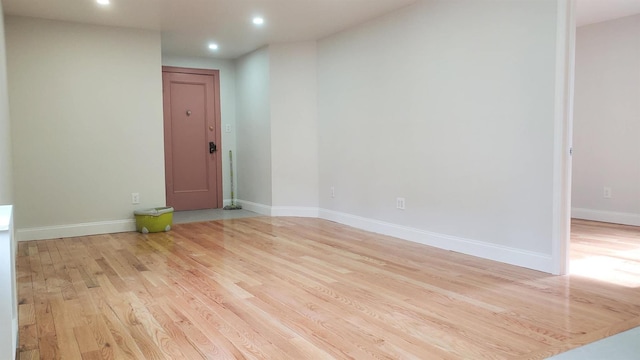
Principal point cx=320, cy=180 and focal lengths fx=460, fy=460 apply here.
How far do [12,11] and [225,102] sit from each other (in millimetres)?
2919

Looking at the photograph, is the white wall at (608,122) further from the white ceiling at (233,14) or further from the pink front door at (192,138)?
the pink front door at (192,138)

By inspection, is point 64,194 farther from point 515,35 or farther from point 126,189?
point 515,35

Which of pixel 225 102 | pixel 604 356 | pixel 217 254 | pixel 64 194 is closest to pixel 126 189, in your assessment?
pixel 64 194

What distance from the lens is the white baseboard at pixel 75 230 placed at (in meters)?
4.52

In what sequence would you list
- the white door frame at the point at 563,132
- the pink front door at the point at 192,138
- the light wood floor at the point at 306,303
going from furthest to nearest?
the pink front door at the point at 192,138 < the white door frame at the point at 563,132 < the light wood floor at the point at 306,303

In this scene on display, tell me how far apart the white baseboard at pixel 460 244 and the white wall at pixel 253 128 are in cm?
138

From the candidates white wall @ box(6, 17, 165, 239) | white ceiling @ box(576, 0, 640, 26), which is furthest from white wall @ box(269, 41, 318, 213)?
white ceiling @ box(576, 0, 640, 26)

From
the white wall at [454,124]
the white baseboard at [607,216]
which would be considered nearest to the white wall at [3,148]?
the white wall at [454,124]

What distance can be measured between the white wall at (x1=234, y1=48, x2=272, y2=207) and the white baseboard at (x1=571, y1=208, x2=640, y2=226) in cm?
379

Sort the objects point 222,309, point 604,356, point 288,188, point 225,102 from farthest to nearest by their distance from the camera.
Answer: point 225,102
point 288,188
point 222,309
point 604,356

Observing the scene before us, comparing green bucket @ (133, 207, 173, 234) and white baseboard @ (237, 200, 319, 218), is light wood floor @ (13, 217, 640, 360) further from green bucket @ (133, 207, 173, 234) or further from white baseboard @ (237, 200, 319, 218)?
white baseboard @ (237, 200, 319, 218)

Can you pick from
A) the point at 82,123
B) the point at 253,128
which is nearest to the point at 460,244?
the point at 253,128

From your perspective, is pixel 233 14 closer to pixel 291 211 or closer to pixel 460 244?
pixel 291 211

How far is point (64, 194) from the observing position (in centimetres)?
470
